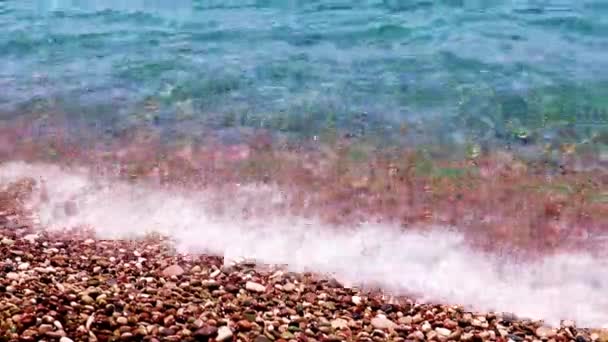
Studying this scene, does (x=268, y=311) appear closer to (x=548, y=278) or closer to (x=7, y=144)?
(x=548, y=278)

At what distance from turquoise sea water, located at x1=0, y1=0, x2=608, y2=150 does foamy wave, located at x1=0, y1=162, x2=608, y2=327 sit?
107 inches

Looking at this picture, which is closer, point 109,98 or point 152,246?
point 152,246

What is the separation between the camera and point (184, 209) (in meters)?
8.79

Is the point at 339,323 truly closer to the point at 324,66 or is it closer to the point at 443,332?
the point at 443,332

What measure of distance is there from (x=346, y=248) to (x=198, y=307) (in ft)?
7.05

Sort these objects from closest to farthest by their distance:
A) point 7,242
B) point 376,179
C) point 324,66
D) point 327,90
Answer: point 7,242, point 376,179, point 327,90, point 324,66

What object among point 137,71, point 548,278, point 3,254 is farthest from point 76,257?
point 137,71

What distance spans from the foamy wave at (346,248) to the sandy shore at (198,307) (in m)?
0.32

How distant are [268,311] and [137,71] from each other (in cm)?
970

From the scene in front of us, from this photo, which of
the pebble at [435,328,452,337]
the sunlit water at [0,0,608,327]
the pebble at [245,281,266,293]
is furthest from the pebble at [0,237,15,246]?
the pebble at [435,328,452,337]

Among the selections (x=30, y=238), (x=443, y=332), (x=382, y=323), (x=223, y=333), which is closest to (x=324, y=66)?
(x=30, y=238)

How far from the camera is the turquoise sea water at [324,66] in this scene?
12.0 meters

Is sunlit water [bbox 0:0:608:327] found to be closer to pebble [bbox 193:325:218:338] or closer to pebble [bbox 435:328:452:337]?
pebble [bbox 435:328:452:337]

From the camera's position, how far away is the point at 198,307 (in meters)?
6.23
